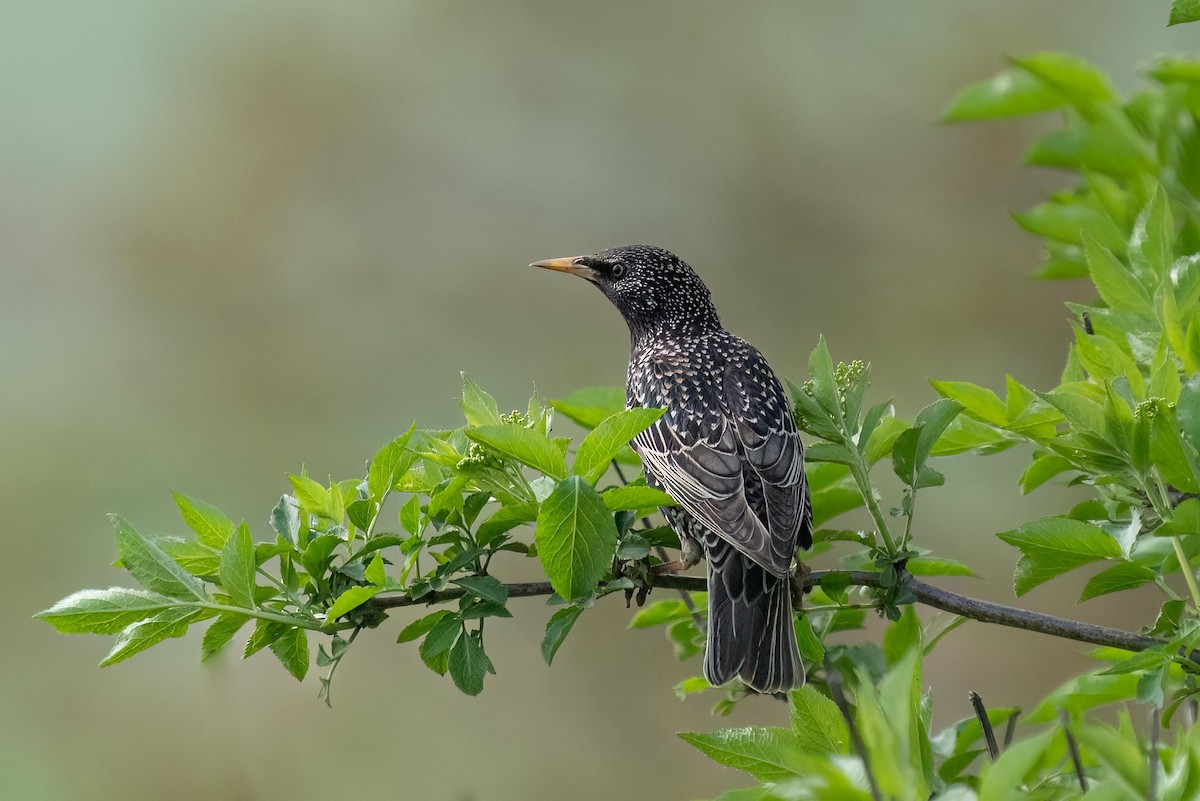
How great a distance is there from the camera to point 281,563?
195cm

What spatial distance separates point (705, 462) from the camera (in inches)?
115

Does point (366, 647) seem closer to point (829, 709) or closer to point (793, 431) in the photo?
point (793, 431)

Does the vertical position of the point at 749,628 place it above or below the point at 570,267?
below

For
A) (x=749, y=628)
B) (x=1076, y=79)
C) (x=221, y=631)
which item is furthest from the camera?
(x=1076, y=79)

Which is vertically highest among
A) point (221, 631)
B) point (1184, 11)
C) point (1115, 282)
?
point (1184, 11)

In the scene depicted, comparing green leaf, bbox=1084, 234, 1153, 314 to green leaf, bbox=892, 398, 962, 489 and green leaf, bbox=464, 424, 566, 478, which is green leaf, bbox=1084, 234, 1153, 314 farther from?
green leaf, bbox=464, 424, 566, 478

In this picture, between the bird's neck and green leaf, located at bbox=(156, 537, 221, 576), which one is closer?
green leaf, located at bbox=(156, 537, 221, 576)

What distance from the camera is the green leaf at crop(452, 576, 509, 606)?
1.88 m

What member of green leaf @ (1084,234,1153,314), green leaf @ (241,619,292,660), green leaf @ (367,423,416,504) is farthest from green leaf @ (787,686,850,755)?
green leaf @ (1084,234,1153,314)

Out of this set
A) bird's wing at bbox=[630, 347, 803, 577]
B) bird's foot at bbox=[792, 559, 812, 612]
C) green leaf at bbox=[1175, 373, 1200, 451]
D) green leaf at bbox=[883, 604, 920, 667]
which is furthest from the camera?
bird's foot at bbox=[792, 559, 812, 612]

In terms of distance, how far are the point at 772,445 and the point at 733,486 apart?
0.17 m

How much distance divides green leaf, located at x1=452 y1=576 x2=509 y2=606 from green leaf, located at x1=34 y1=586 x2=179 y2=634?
17.7 inches

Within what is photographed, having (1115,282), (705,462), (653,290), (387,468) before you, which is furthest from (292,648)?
(653,290)

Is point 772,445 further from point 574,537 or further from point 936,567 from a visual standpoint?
point 574,537
